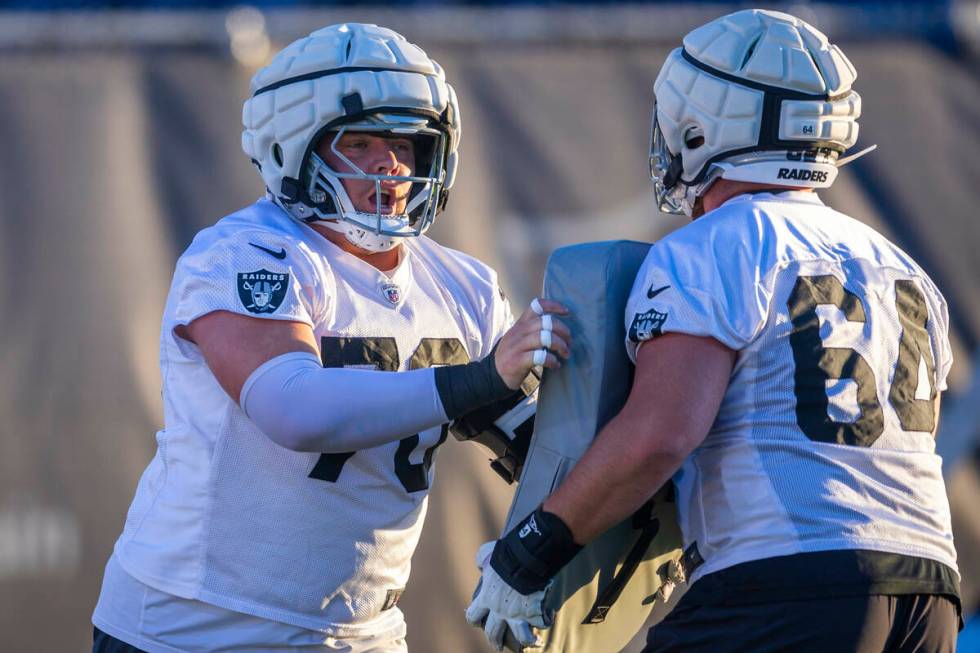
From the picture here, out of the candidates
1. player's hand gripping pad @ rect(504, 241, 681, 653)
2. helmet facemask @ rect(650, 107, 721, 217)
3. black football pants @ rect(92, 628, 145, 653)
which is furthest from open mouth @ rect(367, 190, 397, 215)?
black football pants @ rect(92, 628, 145, 653)

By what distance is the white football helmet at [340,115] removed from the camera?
2551 mm

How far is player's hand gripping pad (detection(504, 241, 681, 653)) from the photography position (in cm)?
231

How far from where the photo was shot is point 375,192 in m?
2.57

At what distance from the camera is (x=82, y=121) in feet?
13.6

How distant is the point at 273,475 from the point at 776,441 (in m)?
0.93

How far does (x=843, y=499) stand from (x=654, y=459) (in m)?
0.33

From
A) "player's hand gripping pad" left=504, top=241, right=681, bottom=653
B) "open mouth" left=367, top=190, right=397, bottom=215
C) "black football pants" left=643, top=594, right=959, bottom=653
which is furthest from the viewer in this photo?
"open mouth" left=367, top=190, right=397, bottom=215

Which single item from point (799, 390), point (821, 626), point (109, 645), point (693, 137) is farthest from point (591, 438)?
point (109, 645)

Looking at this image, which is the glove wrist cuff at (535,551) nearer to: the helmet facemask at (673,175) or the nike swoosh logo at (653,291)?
the nike swoosh logo at (653,291)

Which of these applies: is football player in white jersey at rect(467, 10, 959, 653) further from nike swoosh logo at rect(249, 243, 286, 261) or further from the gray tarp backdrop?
the gray tarp backdrop

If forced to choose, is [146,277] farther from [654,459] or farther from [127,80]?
[654,459]

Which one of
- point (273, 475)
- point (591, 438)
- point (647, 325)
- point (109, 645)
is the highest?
point (647, 325)

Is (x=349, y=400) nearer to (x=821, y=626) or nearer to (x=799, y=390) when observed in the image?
(x=799, y=390)

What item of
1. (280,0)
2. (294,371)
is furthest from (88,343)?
(294,371)
